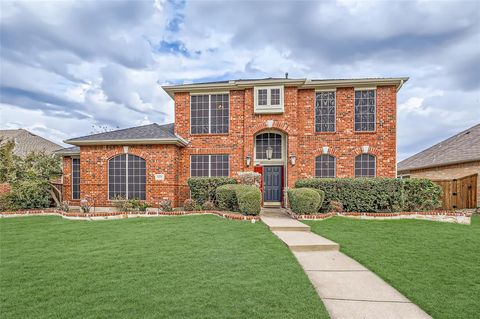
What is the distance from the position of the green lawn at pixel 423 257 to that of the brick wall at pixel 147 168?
744 centimetres

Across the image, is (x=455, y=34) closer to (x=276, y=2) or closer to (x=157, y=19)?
(x=276, y=2)

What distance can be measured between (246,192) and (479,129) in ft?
56.2

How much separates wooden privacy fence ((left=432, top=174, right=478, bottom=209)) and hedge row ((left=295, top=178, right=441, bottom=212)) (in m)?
2.96

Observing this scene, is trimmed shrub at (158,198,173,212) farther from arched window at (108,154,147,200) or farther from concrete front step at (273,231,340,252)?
concrete front step at (273,231,340,252)

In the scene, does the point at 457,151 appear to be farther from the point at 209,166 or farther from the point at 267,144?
the point at 209,166

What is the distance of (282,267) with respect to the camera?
5012 millimetres

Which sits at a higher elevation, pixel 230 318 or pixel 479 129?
pixel 479 129

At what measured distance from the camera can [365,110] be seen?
47.1 ft

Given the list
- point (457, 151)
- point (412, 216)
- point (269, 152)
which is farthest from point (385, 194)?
point (457, 151)

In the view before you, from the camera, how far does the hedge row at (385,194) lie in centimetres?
1172

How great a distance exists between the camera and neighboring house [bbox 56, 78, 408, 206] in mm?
13961

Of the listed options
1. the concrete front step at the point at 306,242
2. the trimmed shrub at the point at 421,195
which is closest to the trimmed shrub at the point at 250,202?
the concrete front step at the point at 306,242

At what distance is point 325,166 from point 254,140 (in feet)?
12.7

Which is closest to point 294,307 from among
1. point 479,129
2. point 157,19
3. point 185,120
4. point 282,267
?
point 282,267
